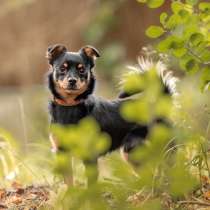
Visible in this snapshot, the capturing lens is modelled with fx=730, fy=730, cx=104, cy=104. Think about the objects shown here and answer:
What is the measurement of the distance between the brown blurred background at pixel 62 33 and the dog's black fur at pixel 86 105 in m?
11.1

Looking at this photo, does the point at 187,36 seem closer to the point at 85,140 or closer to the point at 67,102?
the point at 85,140

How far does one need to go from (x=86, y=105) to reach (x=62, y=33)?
13206 mm

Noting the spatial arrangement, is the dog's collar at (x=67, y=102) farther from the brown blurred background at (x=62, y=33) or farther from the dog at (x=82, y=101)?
the brown blurred background at (x=62, y=33)

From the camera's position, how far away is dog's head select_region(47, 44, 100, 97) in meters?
4.45

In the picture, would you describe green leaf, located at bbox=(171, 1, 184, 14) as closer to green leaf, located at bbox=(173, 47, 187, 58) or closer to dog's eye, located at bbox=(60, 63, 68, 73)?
green leaf, located at bbox=(173, 47, 187, 58)

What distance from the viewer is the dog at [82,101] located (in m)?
4.43

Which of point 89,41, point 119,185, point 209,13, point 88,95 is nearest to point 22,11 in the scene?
point 89,41

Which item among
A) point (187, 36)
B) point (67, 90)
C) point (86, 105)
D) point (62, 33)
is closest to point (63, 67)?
point (67, 90)

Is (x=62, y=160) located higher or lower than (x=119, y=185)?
higher

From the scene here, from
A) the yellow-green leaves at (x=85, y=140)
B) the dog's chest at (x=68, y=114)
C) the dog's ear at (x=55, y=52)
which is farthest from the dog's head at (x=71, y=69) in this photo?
the yellow-green leaves at (x=85, y=140)

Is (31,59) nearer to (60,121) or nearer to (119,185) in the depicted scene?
→ (60,121)

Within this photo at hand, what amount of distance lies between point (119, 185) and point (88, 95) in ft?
9.42

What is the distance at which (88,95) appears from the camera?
456 centimetres

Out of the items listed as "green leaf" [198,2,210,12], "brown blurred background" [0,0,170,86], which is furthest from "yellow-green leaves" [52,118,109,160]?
"brown blurred background" [0,0,170,86]
